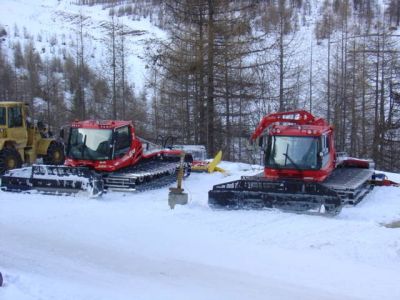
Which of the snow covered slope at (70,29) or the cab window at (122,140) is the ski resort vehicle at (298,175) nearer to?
the cab window at (122,140)

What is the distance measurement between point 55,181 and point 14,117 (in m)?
4.82

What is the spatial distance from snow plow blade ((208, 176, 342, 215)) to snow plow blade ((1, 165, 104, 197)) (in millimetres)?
3118

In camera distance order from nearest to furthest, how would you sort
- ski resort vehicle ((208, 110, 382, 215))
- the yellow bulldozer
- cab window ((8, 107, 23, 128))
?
ski resort vehicle ((208, 110, 382, 215))
the yellow bulldozer
cab window ((8, 107, 23, 128))

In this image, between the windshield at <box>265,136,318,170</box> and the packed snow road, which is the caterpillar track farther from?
the windshield at <box>265,136,318,170</box>

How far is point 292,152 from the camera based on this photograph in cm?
1387

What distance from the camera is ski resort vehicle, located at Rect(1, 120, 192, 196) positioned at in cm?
1396

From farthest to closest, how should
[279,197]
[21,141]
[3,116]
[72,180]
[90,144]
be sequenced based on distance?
[21,141]
[3,116]
[90,144]
[72,180]
[279,197]

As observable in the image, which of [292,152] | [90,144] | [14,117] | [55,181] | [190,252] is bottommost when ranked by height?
[190,252]

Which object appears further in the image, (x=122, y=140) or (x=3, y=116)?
(x=3, y=116)

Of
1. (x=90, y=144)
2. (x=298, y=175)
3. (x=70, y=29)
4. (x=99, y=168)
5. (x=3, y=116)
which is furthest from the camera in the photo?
(x=70, y=29)

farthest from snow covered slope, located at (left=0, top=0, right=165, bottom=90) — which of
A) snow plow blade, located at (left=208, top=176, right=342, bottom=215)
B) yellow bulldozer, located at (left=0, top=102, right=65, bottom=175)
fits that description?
snow plow blade, located at (left=208, top=176, right=342, bottom=215)

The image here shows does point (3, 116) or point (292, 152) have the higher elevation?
point (3, 116)

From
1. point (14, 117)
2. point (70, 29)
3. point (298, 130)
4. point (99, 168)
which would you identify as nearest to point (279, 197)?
point (298, 130)

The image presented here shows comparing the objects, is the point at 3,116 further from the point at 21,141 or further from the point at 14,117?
the point at 21,141
